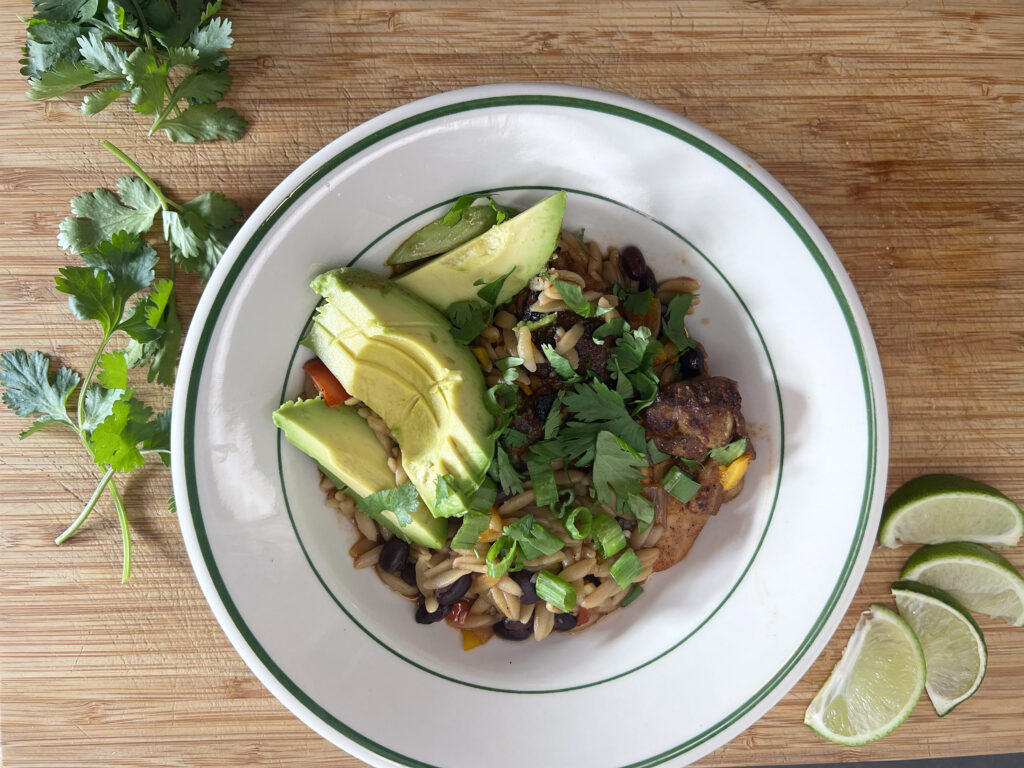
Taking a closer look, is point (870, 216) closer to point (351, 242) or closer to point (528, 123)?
point (528, 123)

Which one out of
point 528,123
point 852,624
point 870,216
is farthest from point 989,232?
point 528,123

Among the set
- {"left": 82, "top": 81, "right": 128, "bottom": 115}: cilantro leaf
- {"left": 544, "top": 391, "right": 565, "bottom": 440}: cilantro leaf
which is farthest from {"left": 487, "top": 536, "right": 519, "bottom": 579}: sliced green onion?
{"left": 82, "top": 81, "right": 128, "bottom": 115}: cilantro leaf

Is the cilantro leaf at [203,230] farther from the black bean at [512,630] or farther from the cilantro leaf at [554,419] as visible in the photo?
the black bean at [512,630]

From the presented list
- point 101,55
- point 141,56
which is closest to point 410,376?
point 141,56

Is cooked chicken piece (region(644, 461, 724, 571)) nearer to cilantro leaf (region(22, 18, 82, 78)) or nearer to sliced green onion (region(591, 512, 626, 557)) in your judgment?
sliced green onion (region(591, 512, 626, 557))

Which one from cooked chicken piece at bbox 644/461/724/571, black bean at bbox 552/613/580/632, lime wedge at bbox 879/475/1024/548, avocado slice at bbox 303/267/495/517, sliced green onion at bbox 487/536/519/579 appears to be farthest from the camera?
lime wedge at bbox 879/475/1024/548
